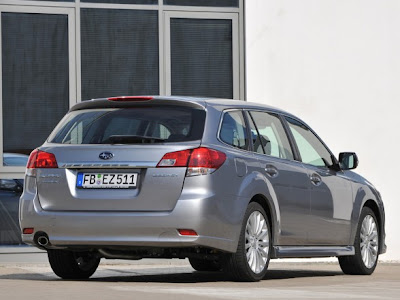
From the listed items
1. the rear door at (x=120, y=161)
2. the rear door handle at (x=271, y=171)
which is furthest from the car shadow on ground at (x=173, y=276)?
the rear door at (x=120, y=161)

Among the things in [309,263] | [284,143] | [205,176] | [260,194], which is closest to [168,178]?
[205,176]

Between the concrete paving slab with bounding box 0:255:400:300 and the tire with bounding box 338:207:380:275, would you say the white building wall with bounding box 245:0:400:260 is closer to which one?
the concrete paving slab with bounding box 0:255:400:300

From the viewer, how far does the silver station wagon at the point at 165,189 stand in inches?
404

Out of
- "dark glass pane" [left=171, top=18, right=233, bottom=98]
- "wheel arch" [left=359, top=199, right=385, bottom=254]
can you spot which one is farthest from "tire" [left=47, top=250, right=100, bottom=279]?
"dark glass pane" [left=171, top=18, right=233, bottom=98]

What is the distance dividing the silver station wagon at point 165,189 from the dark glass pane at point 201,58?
490 centimetres

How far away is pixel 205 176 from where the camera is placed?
10.3m

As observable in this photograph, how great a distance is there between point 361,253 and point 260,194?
2.41 meters

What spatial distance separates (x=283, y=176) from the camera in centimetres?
1152

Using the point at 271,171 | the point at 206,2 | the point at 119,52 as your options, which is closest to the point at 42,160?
the point at 271,171

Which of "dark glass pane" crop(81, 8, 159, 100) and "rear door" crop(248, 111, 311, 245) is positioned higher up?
"dark glass pane" crop(81, 8, 159, 100)

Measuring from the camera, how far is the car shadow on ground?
1162cm

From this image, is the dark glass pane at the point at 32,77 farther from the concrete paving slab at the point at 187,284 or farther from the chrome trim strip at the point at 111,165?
the chrome trim strip at the point at 111,165

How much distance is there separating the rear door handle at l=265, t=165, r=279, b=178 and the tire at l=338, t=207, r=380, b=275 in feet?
6.39

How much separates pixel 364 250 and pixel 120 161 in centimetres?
370
